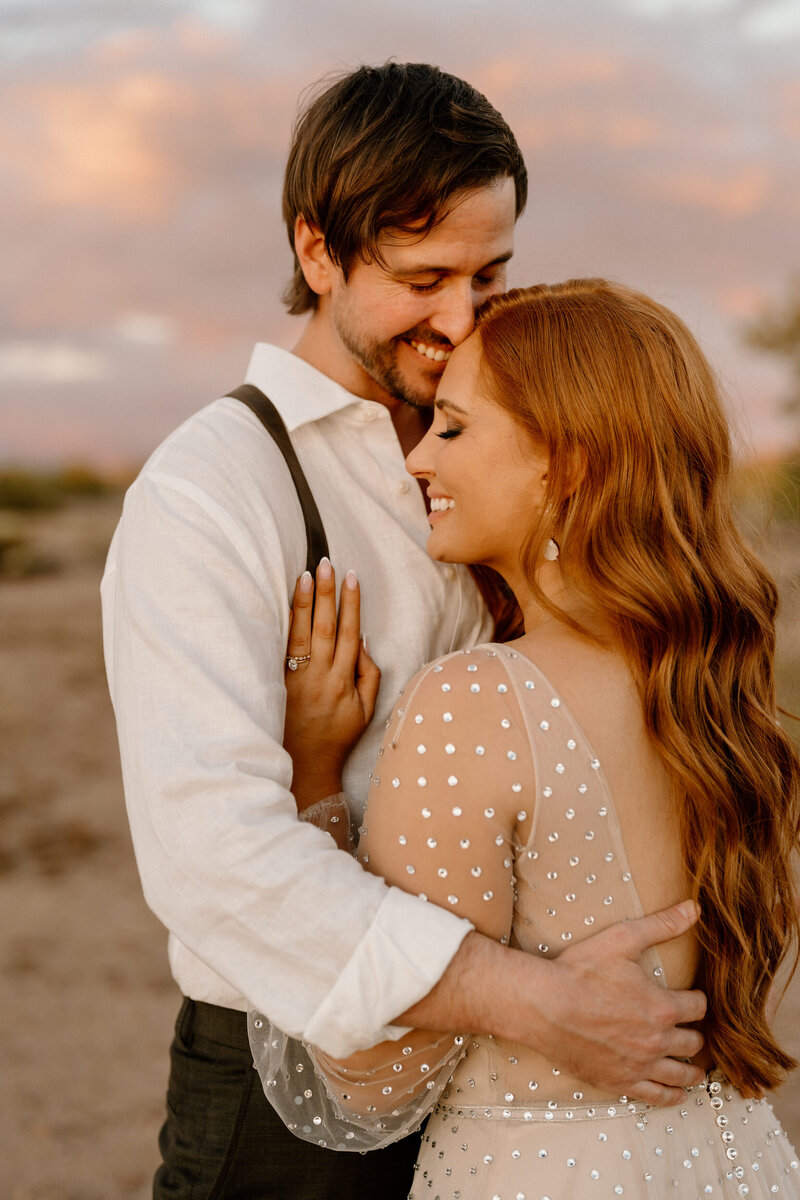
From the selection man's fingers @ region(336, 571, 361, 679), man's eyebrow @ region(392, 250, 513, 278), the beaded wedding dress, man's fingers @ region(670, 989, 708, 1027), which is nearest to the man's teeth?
man's eyebrow @ region(392, 250, 513, 278)

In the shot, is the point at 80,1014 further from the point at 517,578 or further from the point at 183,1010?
the point at 517,578

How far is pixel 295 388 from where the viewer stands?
2209mm

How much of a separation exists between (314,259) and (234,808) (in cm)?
139

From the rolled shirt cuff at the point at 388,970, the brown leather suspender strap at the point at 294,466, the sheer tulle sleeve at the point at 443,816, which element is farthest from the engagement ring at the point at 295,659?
the rolled shirt cuff at the point at 388,970

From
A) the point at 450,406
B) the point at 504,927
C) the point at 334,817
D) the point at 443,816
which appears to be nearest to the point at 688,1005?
the point at 504,927

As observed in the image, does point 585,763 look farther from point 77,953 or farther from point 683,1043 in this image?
point 77,953

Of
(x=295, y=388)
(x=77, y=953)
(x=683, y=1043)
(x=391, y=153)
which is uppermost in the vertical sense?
(x=391, y=153)

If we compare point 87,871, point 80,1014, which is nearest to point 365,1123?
point 80,1014

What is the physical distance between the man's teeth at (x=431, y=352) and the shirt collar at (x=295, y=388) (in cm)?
17

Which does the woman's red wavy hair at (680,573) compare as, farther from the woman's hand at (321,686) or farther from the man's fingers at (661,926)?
the woman's hand at (321,686)

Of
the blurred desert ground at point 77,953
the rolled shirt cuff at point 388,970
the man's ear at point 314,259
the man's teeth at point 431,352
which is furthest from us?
the blurred desert ground at point 77,953

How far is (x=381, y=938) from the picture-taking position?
4.90 ft

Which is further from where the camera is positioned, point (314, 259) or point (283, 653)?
point (314, 259)

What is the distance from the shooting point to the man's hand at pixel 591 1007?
5.01ft
